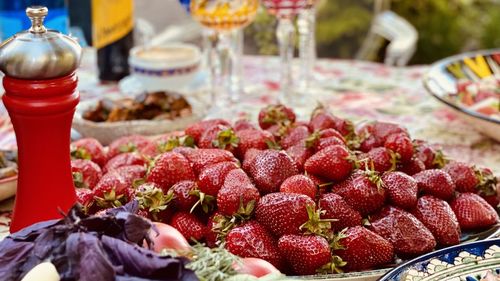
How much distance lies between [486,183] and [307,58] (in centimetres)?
86

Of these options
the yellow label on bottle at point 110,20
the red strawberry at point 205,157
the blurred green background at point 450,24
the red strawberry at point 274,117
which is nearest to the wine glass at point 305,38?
the yellow label on bottle at point 110,20

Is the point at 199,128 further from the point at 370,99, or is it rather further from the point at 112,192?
the point at 370,99

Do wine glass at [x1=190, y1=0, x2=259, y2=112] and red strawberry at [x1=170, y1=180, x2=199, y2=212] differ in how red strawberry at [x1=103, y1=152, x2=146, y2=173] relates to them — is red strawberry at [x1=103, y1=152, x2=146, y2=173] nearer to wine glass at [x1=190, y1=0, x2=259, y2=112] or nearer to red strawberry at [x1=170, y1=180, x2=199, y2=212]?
red strawberry at [x1=170, y1=180, x2=199, y2=212]

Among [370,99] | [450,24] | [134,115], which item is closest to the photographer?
[134,115]

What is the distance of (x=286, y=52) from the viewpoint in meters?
1.82

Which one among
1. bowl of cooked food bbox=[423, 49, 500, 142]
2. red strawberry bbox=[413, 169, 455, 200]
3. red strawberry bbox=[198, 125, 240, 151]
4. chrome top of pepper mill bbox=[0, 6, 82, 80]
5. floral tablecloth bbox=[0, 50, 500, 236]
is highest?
chrome top of pepper mill bbox=[0, 6, 82, 80]

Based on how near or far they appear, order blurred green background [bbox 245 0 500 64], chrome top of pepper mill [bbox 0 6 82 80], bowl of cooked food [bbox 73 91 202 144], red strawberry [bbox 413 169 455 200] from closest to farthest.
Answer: chrome top of pepper mill [bbox 0 6 82 80] < red strawberry [bbox 413 169 455 200] < bowl of cooked food [bbox 73 91 202 144] < blurred green background [bbox 245 0 500 64]

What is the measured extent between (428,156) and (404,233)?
20 centimetres

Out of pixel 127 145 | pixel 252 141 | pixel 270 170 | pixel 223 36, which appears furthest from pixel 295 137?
pixel 223 36

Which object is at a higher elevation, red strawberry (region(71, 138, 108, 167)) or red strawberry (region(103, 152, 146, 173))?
red strawberry (region(103, 152, 146, 173))

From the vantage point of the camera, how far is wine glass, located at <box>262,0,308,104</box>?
1.76m

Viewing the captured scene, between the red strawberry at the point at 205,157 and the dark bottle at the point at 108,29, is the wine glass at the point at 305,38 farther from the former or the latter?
the red strawberry at the point at 205,157

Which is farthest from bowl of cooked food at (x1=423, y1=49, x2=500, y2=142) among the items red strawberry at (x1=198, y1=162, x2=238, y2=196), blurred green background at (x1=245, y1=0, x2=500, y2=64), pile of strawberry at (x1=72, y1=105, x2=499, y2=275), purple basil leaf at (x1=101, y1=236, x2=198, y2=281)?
blurred green background at (x1=245, y1=0, x2=500, y2=64)

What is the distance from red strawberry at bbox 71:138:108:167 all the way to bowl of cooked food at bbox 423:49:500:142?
0.70 metres
